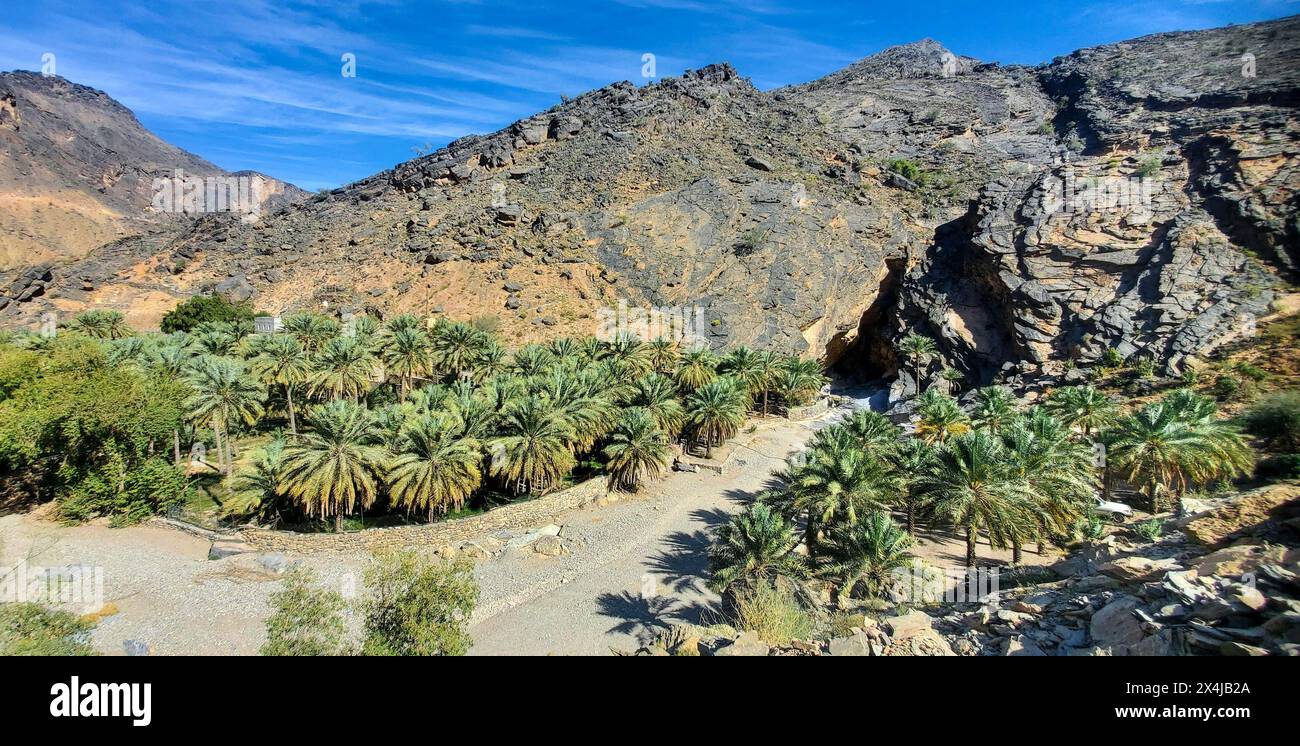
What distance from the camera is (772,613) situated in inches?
520

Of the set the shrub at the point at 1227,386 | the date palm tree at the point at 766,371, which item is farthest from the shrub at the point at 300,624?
the shrub at the point at 1227,386

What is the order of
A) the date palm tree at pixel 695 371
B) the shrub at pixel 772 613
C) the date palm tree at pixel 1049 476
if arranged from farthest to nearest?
the date palm tree at pixel 695 371, the date palm tree at pixel 1049 476, the shrub at pixel 772 613

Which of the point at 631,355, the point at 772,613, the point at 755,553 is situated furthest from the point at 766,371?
the point at 772,613

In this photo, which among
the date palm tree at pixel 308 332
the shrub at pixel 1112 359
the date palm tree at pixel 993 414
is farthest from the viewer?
the shrub at pixel 1112 359

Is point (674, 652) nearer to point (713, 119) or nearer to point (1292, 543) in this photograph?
point (1292, 543)

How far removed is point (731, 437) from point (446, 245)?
37573 mm

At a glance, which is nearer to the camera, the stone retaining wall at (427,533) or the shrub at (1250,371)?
the stone retaining wall at (427,533)

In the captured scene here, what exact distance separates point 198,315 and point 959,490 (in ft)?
195

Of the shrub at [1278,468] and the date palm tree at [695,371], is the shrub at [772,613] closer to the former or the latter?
the shrub at [1278,468]

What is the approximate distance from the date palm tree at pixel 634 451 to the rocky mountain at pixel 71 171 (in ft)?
259

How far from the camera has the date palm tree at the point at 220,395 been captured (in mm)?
25078

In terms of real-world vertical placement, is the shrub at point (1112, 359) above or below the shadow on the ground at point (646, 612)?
above
